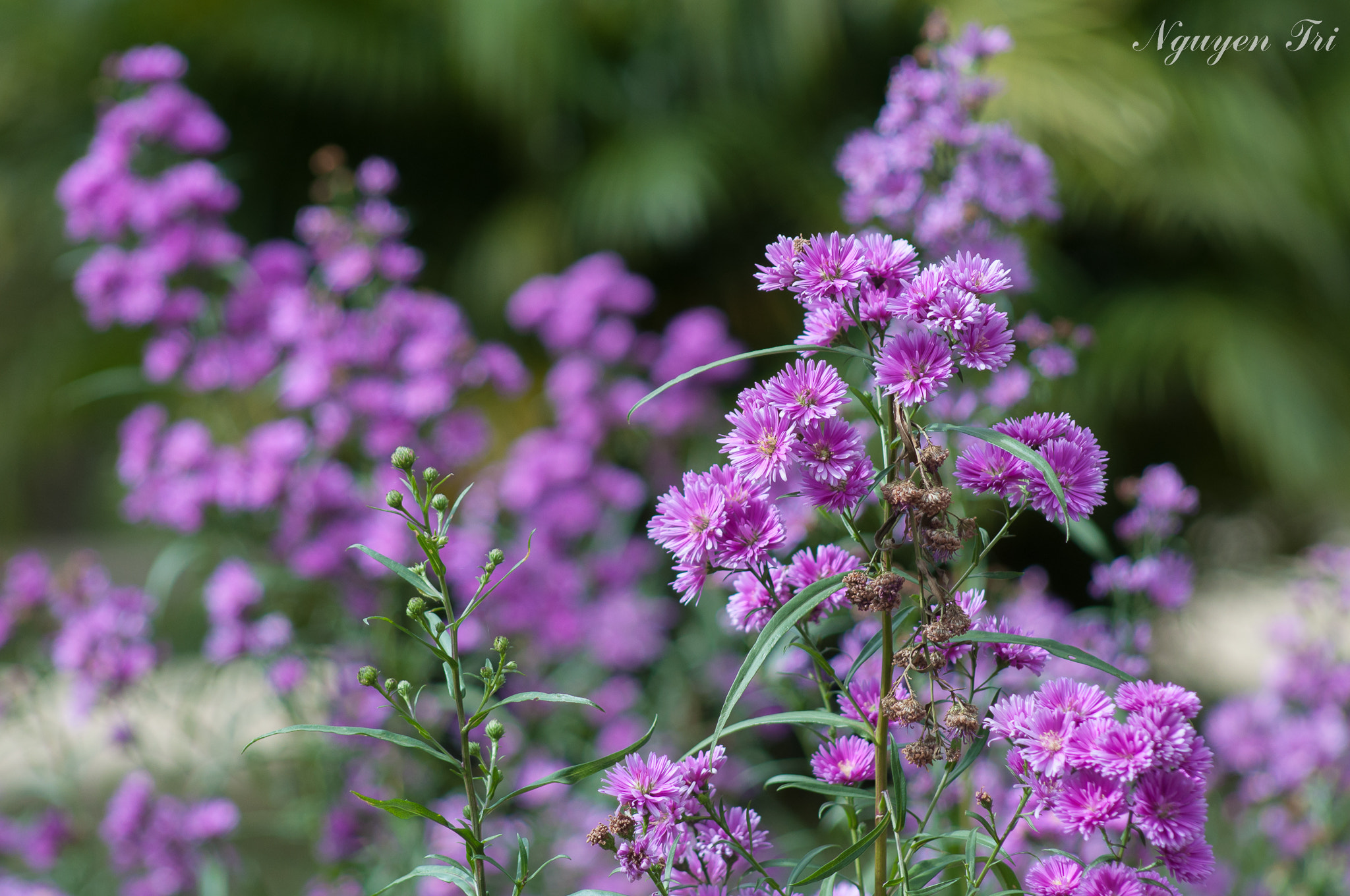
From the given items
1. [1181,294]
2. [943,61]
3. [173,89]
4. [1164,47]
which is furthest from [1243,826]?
[1164,47]

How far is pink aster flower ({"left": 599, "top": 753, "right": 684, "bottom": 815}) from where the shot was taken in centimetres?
50

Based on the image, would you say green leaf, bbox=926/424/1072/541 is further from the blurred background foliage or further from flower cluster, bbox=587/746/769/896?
the blurred background foliage

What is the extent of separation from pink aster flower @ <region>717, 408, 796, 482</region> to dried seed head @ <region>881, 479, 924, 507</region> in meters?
0.05

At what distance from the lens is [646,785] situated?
0.51 m

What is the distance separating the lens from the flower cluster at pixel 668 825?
1.65ft

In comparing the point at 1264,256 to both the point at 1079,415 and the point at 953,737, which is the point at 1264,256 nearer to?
the point at 1079,415

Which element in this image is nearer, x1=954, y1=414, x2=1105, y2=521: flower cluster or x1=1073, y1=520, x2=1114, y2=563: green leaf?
x1=954, y1=414, x2=1105, y2=521: flower cluster

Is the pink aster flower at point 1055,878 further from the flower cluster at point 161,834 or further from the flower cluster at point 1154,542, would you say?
the flower cluster at point 161,834

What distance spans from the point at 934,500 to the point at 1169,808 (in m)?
0.18

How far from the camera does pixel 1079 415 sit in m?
2.50

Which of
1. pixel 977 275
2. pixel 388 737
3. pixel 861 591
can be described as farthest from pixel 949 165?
pixel 388 737

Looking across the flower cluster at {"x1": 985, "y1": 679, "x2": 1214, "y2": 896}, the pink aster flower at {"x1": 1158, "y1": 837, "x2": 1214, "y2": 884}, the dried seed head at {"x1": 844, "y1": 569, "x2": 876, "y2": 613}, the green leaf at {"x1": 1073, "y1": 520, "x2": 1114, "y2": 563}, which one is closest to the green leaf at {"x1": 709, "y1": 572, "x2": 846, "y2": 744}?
the dried seed head at {"x1": 844, "y1": 569, "x2": 876, "y2": 613}

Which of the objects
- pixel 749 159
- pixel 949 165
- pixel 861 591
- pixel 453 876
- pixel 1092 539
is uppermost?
pixel 749 159

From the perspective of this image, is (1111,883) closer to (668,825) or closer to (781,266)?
(668,825)
